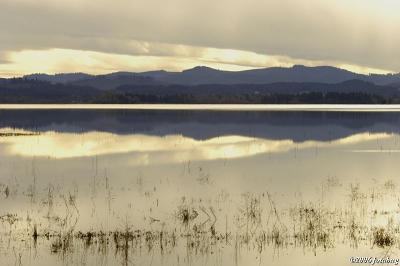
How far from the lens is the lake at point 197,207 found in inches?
789

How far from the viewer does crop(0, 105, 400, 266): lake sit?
20.0m

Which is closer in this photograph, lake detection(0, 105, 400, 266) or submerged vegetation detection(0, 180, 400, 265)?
lake detection(0, 105, 400, 266)

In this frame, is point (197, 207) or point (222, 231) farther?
point (197, 207)

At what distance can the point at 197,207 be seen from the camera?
2719 centimetres

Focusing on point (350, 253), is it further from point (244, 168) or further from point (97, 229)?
point (244, 168)

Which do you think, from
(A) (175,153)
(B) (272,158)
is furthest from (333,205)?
(A) (175,153)

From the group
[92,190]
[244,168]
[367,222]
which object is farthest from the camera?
[244,168]

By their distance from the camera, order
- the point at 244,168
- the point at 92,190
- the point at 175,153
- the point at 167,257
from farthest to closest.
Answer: the point at 175,153 < the point at 244,168 < the point at 92,190 < the point at 167,257

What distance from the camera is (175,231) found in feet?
74.2

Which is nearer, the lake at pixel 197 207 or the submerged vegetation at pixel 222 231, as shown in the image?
the lake at pixel 197 207

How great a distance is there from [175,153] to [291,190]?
2159 cm

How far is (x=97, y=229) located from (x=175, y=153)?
98.8 feet

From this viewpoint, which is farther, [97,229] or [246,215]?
[246,215]

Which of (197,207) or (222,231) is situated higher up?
(197,207)
